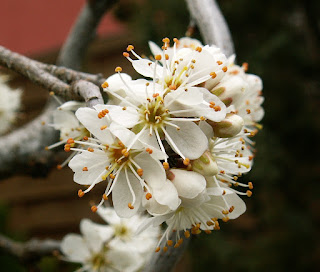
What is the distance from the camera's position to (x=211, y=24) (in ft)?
2.79

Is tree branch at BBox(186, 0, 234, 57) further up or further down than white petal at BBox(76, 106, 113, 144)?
further down

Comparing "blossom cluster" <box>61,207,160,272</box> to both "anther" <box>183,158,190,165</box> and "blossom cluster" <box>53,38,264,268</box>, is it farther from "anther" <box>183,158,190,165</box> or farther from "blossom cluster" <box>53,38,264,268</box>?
"anther" <box>183,158,190,165</box>

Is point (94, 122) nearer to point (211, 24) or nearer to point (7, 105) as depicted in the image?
point (211, 24)

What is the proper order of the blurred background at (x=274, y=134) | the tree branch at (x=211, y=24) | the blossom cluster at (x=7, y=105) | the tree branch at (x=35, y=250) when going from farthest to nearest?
1. the blurred background at (x=274, y=134)
2. the blossom cluster at (x=7, y=105)
3. the tree branch at (x=35, y=250)
4. the tree branch at (x=211, y=24)

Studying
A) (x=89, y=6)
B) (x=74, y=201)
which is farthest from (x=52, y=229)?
(x=89, y=6)

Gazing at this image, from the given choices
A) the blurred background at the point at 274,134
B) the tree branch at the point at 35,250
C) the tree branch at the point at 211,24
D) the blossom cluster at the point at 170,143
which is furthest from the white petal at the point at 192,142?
the blurred background at the point at 274,134

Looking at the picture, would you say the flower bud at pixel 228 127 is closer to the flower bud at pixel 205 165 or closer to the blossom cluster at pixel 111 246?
the flower bud at pixel 205 165

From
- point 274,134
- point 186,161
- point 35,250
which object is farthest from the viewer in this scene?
point 274,134

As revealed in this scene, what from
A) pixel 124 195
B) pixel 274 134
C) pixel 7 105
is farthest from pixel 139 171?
pixel 274 134

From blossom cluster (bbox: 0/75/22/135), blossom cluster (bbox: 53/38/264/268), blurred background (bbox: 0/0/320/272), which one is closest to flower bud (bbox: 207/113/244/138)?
blossom cluster (bbox: 53/38/264/268)

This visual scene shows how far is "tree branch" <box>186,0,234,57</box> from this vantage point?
2.71 feet

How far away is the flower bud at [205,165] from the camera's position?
51cm

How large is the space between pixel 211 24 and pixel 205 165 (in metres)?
0.42

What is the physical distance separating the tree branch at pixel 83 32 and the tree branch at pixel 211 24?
236mm
